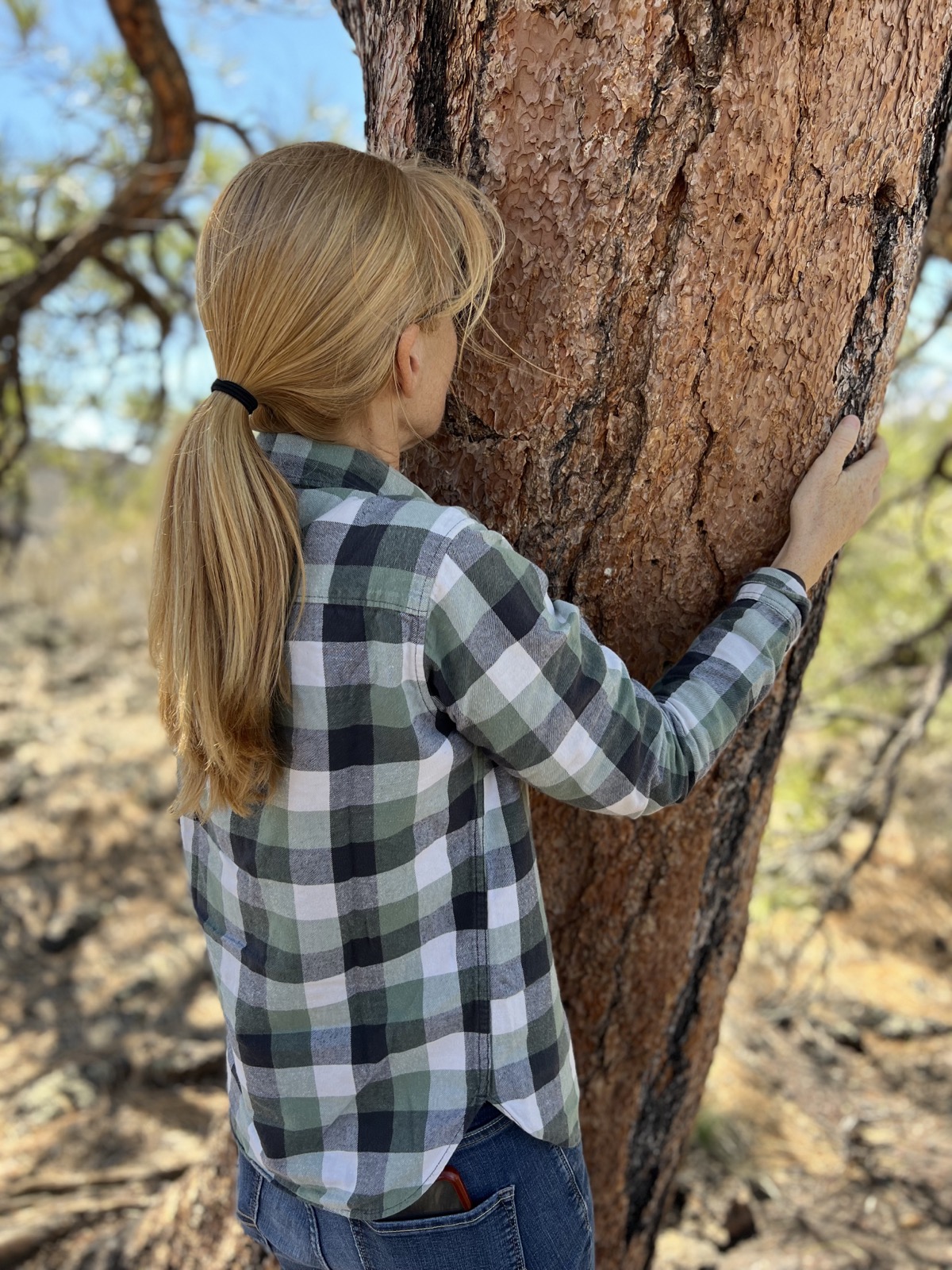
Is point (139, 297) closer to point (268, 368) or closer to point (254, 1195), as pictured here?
point (268, 368)

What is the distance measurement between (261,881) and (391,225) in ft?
2.18

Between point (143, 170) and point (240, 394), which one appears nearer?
point (240, 394)

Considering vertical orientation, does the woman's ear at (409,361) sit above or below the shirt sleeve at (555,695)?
above

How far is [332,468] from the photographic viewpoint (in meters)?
1.01

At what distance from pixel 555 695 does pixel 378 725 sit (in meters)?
0.17

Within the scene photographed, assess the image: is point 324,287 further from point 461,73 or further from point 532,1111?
point 532,1111

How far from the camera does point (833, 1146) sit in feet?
10.6

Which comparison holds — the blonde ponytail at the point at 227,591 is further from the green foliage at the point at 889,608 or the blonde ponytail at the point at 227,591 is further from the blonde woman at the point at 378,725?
the green foliage at the point at 889,608

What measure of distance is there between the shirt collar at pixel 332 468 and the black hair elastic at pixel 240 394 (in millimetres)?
38

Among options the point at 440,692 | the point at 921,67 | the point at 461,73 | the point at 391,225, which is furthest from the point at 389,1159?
the point at 921,67

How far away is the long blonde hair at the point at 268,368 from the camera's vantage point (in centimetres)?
93

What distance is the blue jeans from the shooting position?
1057mm

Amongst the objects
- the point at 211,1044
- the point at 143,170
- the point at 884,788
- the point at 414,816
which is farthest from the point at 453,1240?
the point at 143,170

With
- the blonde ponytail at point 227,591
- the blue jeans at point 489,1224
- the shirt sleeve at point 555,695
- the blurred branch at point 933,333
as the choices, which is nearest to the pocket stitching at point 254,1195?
the blue jeans at point 489,1224
